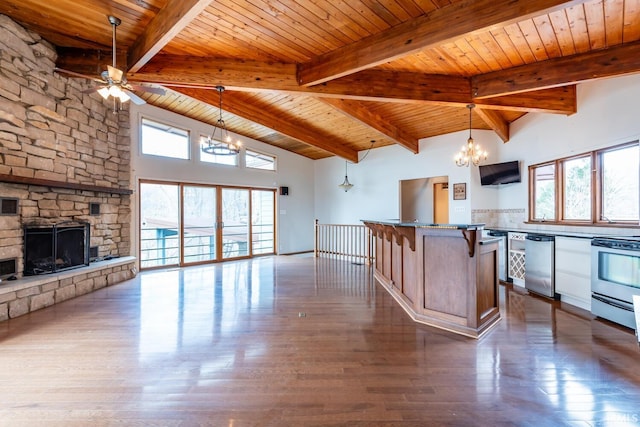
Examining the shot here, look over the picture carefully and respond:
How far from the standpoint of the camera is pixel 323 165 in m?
9.66

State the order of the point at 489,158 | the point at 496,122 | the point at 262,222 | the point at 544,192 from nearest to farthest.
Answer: the point at 544,192 → the point at 496,122 → the point at 489,158 → the point at 262,222

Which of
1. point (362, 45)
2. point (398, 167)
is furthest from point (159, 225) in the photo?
point (398, 167)

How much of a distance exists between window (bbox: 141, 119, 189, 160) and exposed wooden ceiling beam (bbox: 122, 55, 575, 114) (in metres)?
2.59

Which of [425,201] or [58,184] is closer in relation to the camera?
[58,184]

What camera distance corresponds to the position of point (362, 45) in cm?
339

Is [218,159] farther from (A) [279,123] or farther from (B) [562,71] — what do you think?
(B) [562,71]

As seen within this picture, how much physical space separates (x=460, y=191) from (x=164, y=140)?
6.90 meters

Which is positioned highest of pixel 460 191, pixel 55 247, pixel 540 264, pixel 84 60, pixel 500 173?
pixel 84 60

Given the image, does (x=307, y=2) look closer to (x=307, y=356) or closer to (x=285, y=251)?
(x=307, y=356)

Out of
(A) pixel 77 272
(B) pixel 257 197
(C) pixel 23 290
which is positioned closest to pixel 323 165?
(B) pixel 257 197

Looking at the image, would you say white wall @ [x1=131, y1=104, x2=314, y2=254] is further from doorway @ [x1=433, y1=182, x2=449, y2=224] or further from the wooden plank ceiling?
doorway @ [x1=433, y1=182, x2=449, y2=224]

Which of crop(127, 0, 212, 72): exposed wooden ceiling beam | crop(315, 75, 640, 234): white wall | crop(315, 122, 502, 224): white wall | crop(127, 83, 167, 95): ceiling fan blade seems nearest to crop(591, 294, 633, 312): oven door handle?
crop(315, 75, 640, 234): white wall

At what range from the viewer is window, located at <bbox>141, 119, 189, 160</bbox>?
623 cm

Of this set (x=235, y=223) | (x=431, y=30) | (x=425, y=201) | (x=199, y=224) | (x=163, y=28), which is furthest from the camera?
(x=425, y=201)
